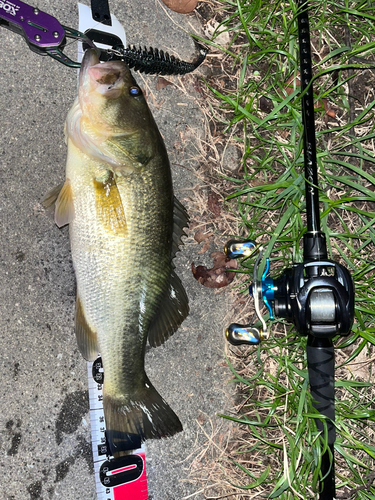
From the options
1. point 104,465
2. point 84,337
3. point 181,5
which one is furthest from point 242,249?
point 181,5

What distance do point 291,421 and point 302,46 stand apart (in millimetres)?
2316

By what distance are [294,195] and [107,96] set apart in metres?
1.40

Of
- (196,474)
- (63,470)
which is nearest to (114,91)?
(63,470)

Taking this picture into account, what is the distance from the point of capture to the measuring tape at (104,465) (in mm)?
2506

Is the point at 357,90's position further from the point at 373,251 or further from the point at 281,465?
the point at 281,465

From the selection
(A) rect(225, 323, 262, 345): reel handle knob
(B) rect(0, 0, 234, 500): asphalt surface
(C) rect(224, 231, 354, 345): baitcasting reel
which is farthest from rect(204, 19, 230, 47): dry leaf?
(A) rect(225, 323, 262, 345): reel handle knob

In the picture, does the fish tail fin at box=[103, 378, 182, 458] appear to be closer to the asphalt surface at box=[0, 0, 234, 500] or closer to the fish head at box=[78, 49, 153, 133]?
the asphalt surface at box=[0, 0, 234, 500]

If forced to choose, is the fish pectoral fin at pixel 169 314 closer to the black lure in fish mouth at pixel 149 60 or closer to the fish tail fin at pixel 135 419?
the fish tail fin at pixel 135 419

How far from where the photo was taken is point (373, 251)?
311 centimetres

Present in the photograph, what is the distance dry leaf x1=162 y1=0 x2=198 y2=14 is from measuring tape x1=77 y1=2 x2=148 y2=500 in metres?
0.58

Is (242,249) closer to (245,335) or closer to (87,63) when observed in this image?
(245,335)

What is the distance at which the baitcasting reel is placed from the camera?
2.27 meters

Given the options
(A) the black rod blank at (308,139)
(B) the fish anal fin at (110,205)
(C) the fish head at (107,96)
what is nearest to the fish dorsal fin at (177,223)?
(B) the fish anal fin at (110,205)

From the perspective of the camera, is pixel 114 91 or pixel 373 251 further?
pixel 373 251
